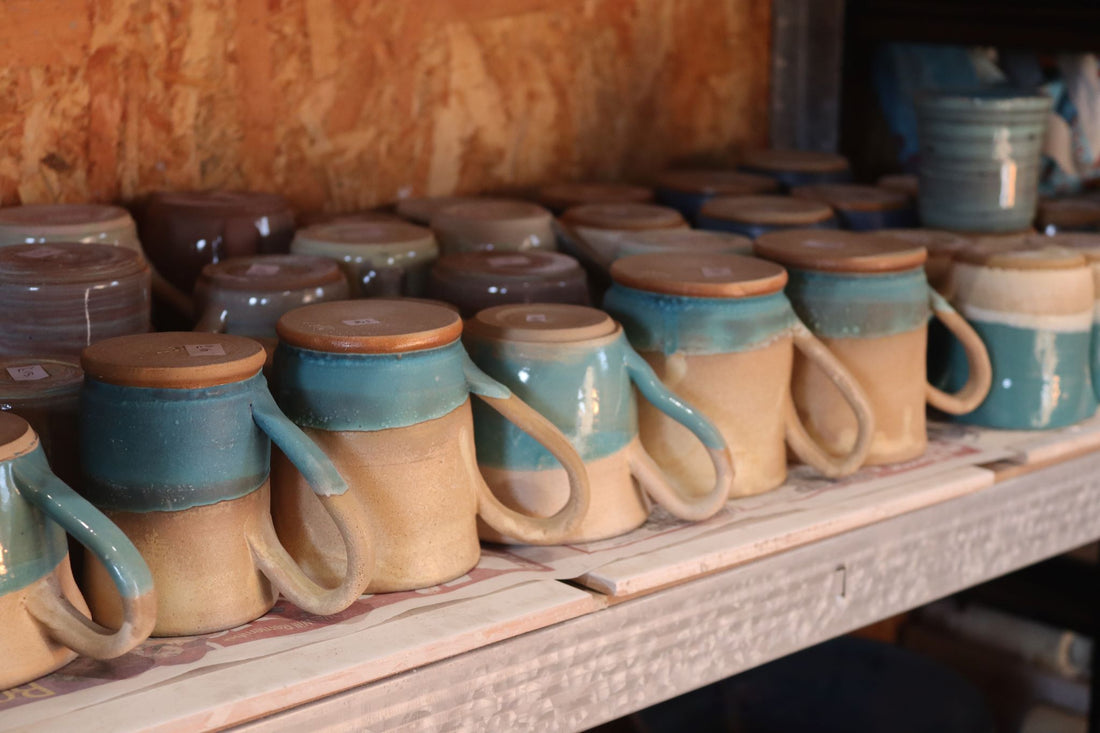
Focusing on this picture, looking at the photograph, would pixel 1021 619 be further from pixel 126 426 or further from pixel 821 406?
pixel 126 426

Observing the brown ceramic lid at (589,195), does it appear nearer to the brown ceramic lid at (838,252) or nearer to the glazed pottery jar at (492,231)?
the glazed pottery jar at (492,231)

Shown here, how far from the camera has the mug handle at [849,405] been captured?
41.7 inches

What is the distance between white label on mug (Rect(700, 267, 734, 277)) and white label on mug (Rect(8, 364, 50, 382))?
0.51m

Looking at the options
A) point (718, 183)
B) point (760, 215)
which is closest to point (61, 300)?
point (760, 215)

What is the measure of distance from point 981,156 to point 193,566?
3.11 ft

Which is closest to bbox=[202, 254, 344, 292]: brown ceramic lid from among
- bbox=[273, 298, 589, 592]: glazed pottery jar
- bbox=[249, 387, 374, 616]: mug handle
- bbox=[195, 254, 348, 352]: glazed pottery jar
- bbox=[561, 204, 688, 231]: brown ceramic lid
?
bbox=[195, 254, 348, 352]: glazed pottery jar

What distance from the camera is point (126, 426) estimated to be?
0.78 metres

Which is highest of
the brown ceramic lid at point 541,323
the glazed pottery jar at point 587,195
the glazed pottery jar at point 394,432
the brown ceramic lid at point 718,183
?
the brown ceramic lid at point 718,183

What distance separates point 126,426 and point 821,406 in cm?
60

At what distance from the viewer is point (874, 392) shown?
3.67ft

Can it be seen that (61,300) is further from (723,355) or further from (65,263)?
(723,355)

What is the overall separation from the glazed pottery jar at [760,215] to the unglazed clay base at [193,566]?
0.66m

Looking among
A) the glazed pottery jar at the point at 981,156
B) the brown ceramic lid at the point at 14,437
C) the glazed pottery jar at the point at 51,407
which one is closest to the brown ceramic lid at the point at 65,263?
the glazed pottery jar at the point at 51,407

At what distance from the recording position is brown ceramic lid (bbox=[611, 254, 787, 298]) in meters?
1.02
